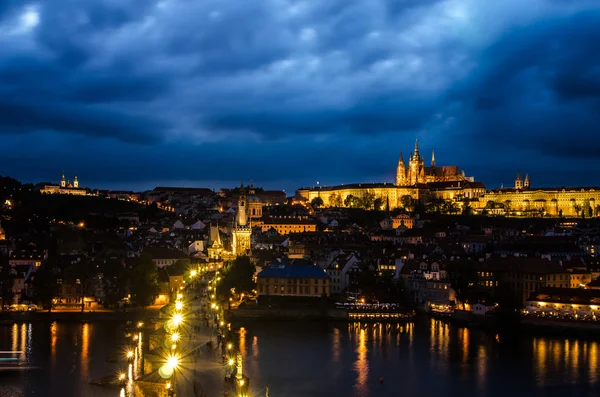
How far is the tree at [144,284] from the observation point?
3027 centimetres

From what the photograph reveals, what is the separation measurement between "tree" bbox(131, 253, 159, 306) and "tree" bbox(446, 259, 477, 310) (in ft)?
39.1

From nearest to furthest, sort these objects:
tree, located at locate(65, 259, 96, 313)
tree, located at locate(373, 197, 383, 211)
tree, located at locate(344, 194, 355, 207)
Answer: tree, located at locate(65, 259, 96, 313)
tree, located at locate(373, 197, 383, 211)
tree, located at locate(344, 194, 355, 207)

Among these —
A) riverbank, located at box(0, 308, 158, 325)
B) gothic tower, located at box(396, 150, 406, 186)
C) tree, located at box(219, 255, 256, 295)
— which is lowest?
riverbank, located at box(0, 308, 158, 325)

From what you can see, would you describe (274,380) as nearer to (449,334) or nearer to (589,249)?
(449,334)

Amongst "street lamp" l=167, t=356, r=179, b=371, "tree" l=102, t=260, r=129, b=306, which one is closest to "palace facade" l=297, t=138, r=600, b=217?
"tree" l=102, t=260, r=129, b=306

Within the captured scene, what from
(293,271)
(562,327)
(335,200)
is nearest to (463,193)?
(335,200)

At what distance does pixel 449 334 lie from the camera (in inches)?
1046

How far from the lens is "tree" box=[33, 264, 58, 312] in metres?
29.6

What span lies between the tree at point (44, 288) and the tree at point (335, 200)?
67409 millimetres

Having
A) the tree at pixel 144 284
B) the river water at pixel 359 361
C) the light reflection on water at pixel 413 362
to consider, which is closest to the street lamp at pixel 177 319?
the river water at pixel 359 361

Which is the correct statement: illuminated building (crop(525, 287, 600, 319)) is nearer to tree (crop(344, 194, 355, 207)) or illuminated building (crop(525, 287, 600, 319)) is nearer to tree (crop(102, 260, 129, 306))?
tree (crop(102, 260, 129, 306))

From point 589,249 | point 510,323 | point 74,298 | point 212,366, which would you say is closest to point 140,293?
point 74,298

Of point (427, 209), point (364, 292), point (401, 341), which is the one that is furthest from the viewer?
point (427, 209)

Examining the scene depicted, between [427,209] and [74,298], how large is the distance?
58681 mm
